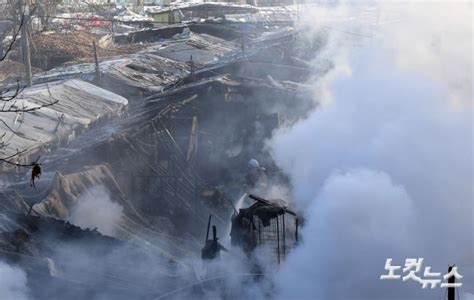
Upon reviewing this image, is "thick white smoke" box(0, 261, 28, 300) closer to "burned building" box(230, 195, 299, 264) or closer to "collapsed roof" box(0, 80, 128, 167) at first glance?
"burned building" box(230, 195, 299, 264)

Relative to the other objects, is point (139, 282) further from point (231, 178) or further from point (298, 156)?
point (231, 178)

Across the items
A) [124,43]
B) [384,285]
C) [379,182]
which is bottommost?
[124,43]

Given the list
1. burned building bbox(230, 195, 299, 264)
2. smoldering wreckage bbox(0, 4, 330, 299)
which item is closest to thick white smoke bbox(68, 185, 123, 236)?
smoldering wreckage bbox(0, 4, 330, 299)

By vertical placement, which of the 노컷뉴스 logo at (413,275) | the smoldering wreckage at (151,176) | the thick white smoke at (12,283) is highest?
the 노컷뉴스 logo at (413,275)

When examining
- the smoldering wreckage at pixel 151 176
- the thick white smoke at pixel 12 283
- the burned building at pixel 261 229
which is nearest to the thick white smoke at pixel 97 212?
the smoldering wreckage at pixel 151 176

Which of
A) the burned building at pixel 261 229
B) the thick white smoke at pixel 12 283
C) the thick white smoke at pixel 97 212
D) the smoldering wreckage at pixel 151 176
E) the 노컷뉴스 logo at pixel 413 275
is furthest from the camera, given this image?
the thick white smoke at pixel 97 212

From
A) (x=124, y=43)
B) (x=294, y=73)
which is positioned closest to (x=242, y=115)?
(x=294, y=73)

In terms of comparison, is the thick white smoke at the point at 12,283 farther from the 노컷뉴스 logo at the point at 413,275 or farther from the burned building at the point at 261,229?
the 노컷뉴스 logo at the point at 413,275
